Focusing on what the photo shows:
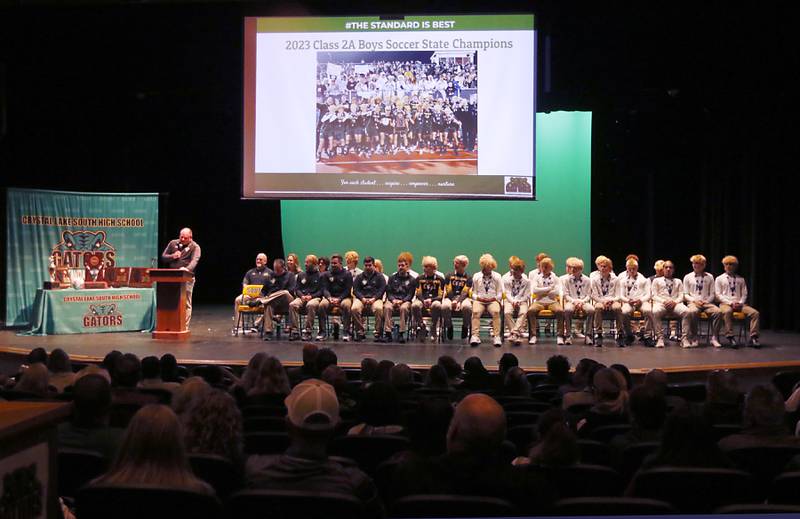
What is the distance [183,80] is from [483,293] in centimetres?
560

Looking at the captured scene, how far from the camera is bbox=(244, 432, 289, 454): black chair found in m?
3.32

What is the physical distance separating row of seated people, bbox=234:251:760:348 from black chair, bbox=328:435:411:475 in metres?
6.29

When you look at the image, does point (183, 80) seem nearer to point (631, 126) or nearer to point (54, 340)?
point (54, 340)

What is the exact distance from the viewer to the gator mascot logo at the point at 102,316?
10188mm

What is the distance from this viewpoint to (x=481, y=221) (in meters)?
12.3

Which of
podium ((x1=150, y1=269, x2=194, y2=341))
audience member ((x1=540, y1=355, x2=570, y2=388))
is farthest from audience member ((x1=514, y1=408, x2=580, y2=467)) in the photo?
podium ((x1=150, y1=269, x2=194, y2=341))

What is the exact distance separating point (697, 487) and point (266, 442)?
5.46 ft

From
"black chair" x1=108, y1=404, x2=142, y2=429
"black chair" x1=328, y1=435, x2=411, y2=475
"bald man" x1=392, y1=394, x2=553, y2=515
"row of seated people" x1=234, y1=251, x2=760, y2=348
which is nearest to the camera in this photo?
"bald man" x1=392, y1=394, x2=553, y2=515

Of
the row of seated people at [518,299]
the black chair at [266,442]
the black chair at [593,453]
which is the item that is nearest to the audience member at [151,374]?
the black chair at [266,442]

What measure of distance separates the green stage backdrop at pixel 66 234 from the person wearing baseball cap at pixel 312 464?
29.0 feet

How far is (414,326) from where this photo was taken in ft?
32.8

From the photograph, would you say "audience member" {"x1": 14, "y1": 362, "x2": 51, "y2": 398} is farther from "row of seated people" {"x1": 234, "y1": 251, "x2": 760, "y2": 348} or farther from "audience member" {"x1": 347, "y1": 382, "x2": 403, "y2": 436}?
"row of seated people" {"x1": 234, "y1": 251, "x2": 760, "y2": 348}

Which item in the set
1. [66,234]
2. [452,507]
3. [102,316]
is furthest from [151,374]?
[66,234]

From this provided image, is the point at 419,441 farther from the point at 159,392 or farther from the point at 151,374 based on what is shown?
the point at 151,374
